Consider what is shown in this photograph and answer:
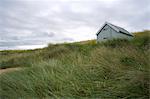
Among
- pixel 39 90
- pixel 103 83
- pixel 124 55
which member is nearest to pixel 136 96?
pixel 103 83

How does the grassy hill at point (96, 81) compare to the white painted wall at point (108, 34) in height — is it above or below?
below

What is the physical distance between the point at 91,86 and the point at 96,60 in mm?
1022

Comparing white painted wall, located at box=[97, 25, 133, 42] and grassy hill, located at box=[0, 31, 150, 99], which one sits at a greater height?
white painted wall, located at box=[97, 25, 133, 42]

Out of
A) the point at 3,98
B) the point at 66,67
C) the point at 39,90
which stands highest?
the point at 66,67

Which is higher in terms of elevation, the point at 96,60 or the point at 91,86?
the point at 96,60

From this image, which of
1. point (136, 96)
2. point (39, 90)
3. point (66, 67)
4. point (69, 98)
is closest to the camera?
point (136, 96)

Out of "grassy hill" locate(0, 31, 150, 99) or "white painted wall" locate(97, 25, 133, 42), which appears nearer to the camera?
"grassy hill" locate(0, 31, 150, 99)

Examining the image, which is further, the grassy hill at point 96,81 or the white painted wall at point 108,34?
the white painted wall at point 108,34

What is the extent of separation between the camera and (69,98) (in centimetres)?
264

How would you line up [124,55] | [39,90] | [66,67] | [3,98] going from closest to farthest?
[39,90], [3,98], [124,55], [66,67]

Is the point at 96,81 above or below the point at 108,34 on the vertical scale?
→ below

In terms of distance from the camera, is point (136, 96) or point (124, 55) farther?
point (124, 55)

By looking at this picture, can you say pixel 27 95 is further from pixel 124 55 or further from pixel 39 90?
pixel 124 55

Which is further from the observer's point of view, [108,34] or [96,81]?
[108,34]
